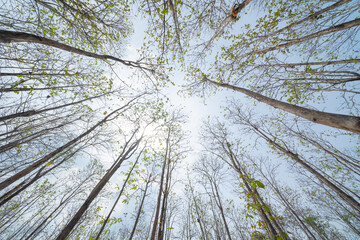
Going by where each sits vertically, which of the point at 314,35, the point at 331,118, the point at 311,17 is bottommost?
the point at 331,118

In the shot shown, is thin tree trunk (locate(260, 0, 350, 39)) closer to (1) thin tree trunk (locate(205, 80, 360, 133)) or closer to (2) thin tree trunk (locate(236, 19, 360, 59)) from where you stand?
(2) thin tree trunk (locate(236, 19, 360, 59))

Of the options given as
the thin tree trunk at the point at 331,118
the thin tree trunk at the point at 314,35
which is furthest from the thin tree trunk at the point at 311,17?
the thin tree trunk at the point at 331,118

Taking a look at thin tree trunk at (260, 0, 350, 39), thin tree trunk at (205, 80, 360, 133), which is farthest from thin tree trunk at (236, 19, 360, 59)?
thin tree trunk at (205, 80, 360, 133)

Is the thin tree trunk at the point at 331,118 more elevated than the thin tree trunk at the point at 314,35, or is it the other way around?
the thin tree trunk at the point at 314,35

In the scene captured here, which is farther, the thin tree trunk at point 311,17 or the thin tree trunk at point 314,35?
the thin tree trunk at point 311,17

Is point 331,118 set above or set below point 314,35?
below

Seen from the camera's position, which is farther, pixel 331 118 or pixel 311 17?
pixel 311 17

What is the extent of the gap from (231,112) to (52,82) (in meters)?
10.3

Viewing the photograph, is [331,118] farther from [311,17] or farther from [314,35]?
[311,17]

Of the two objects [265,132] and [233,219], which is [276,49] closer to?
[265,132]

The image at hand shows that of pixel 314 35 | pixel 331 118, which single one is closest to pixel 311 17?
pixel 314 35

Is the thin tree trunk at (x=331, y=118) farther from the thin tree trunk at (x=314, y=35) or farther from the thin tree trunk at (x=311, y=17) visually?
the thin tree trunk at (x=311, y=17)

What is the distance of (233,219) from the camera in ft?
48.1

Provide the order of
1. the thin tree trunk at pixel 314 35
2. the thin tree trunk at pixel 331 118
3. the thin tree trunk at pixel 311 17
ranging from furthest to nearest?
1. the thin tree trunk at pixel 311 17
2. the thin tree trunk at pixel 314 35
3. the thin tree trunk at pixel 331 118
